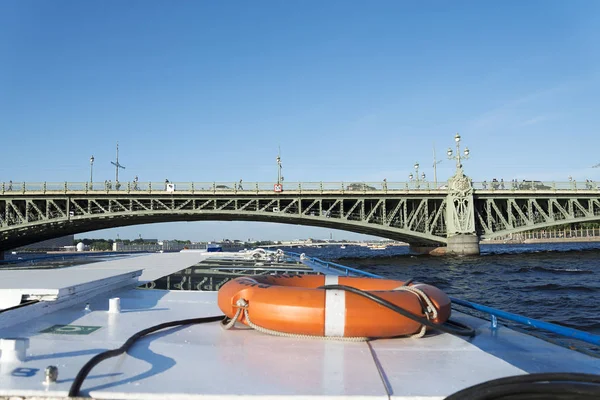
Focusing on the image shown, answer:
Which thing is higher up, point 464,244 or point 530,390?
point 530,390

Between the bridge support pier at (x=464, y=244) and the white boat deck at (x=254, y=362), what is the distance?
39.7m

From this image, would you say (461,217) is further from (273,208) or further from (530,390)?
(530,390)

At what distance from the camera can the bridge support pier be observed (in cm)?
4241

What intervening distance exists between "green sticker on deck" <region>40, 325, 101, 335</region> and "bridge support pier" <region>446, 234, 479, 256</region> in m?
41.9

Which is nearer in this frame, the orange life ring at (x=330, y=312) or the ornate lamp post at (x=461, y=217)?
the orange life ring at (x=330, y=312)

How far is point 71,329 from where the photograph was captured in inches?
175

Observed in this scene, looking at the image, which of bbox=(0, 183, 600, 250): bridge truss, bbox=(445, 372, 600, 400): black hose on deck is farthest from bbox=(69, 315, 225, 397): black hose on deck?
bbox=(0, 183, 600, 250): bridge truss

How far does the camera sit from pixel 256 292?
14.1 ft

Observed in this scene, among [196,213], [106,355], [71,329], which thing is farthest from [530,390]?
[196,213]

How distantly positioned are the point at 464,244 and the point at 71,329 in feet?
139

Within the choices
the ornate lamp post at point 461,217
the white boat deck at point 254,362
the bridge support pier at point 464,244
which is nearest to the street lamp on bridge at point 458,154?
the ornate lamp post at point 461,217

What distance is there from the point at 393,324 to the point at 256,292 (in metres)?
1.35

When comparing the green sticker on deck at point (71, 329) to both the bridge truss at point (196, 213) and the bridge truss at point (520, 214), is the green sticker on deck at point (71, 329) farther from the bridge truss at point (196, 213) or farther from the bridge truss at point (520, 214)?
the bridge truss at point (520, 214)

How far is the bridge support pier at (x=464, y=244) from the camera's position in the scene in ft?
139
